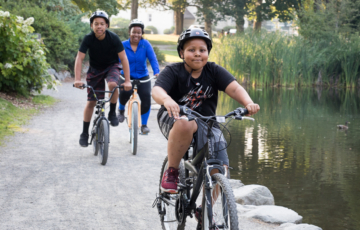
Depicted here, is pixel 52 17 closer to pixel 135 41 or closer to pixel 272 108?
pixel 272 108

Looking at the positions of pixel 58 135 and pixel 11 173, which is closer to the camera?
pixel 11 173

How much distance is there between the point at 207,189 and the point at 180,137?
1.42ft

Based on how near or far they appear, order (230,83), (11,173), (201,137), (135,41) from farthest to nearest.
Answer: (135,41)
(11,173)
(230,83)
(201,137)

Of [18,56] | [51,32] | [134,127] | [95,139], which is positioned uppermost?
[51,32]

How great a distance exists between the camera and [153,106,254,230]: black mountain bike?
9.30 ft

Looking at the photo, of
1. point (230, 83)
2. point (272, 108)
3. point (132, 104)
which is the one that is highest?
point (230, 83)

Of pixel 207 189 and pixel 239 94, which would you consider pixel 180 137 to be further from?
pixel 239 94

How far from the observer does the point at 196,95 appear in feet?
11.4

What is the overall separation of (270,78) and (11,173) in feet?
52.3

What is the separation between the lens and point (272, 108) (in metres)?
14.1

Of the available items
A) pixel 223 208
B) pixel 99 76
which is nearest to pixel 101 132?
pixel 99 76

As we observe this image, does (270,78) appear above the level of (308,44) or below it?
below

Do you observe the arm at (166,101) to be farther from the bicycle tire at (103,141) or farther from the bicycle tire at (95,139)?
the bicycle tire at (95,139)

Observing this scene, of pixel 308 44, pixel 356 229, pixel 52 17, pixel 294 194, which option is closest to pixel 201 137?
pixel 356 229
